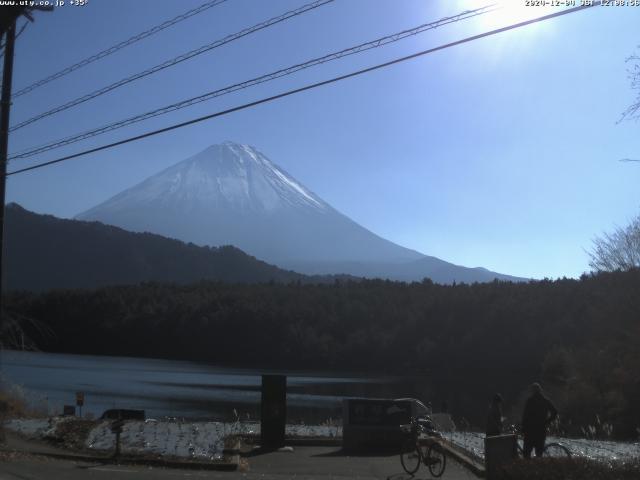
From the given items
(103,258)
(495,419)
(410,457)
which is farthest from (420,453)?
(103,258)

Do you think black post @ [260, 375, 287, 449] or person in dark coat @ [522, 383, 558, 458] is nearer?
person in dark coat @ [522, 383, 558, 458]

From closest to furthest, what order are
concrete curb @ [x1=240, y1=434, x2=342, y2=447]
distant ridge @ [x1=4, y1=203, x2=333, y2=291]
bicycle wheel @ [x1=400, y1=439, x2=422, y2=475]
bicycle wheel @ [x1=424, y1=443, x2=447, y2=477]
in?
bicycle wheel @ [x1=424, y1=443, x2=447, y2=477] < bicycle wheel @ [x1=400, y1=439, x2=422, y2=475] < concrete curb @ [x1=240, y1=434, x2=342, y2=447] < distant ridge @ [x1=4, y1=203, x2=333, y2=291]

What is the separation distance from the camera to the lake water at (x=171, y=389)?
133 ft

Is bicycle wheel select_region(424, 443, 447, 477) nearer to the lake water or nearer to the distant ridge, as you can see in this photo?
the lake water

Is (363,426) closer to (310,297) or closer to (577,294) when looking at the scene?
(577,294)

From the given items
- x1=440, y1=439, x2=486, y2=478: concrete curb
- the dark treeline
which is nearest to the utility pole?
x1=440, y1=439, x2=486, y2=478: concrete curb

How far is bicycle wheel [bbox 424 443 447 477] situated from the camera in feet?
42.2

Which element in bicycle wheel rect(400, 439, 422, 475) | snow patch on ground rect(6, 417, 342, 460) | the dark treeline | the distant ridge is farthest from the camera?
the distant ridge

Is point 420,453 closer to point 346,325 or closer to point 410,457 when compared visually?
point 410,457

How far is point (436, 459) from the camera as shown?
507 inches

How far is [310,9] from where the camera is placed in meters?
11.8

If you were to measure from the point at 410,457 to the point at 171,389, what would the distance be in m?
45.3

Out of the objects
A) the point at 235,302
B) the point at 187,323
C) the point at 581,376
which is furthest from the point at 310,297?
the point at 581,376

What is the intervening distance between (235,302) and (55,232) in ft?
237
